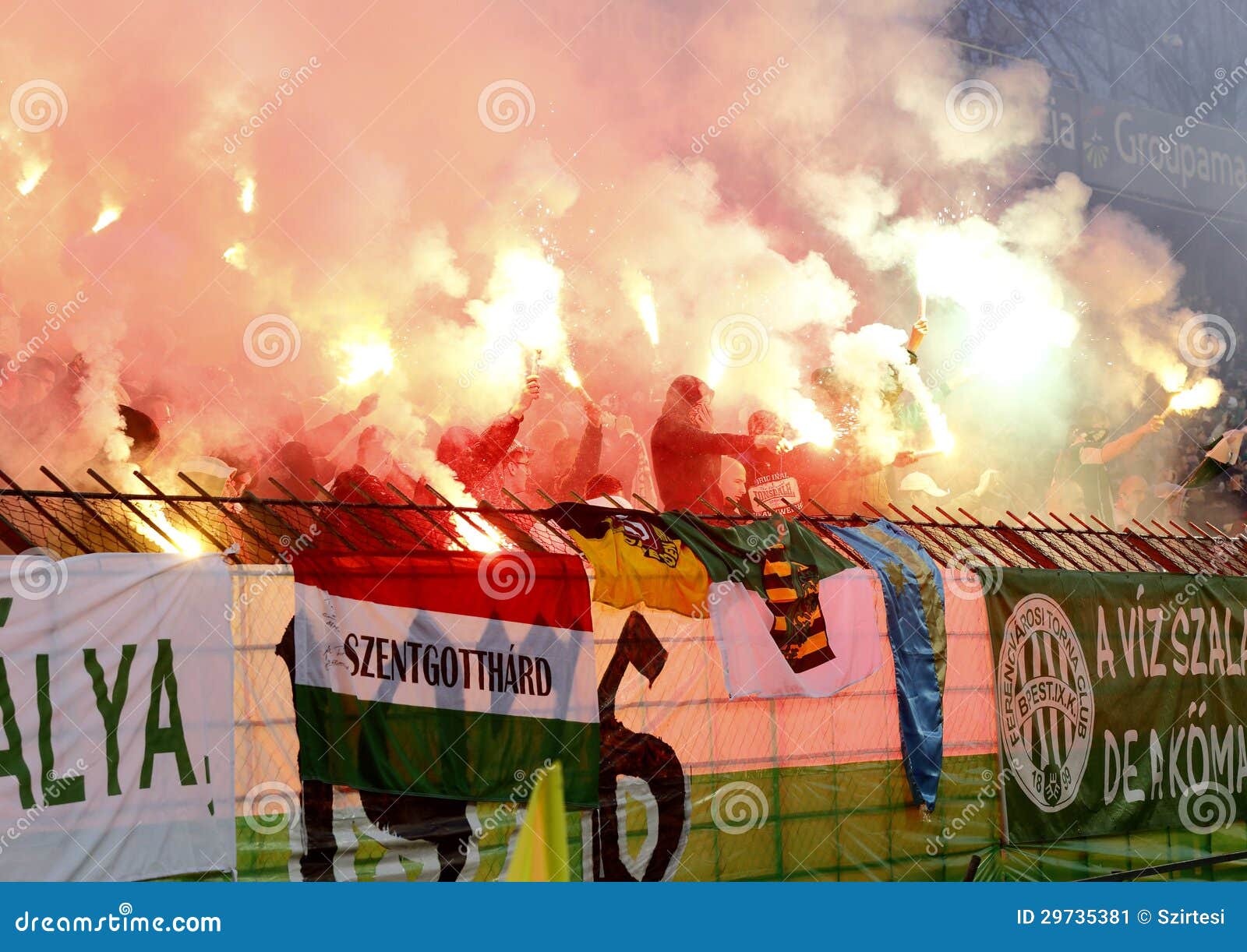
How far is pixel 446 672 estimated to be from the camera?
801 centimetres

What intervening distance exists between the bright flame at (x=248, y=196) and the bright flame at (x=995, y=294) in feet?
34.6

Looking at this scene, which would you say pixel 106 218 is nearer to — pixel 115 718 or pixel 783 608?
pixel 115 718

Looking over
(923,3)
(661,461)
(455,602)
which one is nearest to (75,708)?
(455,602)

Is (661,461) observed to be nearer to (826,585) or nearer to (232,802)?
(826,585)

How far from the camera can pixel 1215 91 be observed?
A: 2344 centimetres

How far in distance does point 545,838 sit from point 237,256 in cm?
860

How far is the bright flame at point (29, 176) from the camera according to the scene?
43.1ft

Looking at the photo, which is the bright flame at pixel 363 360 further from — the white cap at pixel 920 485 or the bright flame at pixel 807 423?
the white cap at pixel 920 485

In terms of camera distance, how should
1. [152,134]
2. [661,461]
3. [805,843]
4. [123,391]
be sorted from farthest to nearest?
[661,461] < [152,134] < [123,391] < [805,843]

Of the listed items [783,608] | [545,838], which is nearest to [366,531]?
[545,838]

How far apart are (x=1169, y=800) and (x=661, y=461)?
732 centimetres

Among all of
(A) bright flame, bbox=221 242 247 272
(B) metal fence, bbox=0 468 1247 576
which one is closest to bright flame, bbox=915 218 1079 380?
(B) metal fence, bbox=0 468 1247 576

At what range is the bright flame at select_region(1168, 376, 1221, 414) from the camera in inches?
889

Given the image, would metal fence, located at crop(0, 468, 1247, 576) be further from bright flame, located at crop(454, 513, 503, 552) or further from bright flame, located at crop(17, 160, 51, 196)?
bright flame, located at crop(17, 160, 51, 196)
